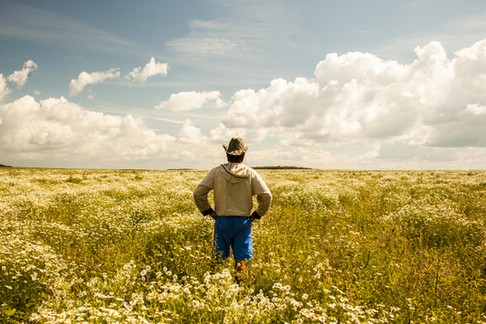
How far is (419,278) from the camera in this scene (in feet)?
17.9

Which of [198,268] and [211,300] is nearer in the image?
[211,300]

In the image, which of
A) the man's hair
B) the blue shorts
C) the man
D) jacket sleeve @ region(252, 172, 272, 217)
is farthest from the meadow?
the man's hair

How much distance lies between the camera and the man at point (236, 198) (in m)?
5.68

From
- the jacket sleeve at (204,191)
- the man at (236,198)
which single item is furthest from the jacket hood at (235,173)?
the jacket sleeve at (204,191)

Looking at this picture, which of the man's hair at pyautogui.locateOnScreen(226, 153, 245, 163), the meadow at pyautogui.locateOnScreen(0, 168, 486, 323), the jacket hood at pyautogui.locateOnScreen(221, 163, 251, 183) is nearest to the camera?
the meadow at pyautogui.locateOnScreen(0, 168, 486, 323)

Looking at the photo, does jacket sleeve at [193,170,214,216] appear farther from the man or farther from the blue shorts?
the blue shorts

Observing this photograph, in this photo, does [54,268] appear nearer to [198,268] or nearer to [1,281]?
[1,281]

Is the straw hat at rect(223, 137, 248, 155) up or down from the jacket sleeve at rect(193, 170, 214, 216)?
up

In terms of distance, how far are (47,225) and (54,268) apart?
3008mm

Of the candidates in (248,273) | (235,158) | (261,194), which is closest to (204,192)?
(235,158)

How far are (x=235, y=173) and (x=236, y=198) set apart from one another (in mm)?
456

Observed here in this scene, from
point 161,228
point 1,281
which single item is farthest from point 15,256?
point 161,228

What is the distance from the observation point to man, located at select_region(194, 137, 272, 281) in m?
5.68

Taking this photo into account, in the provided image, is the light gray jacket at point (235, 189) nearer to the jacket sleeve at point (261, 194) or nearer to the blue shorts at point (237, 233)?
the jacket sleeve at point (261, 194)
